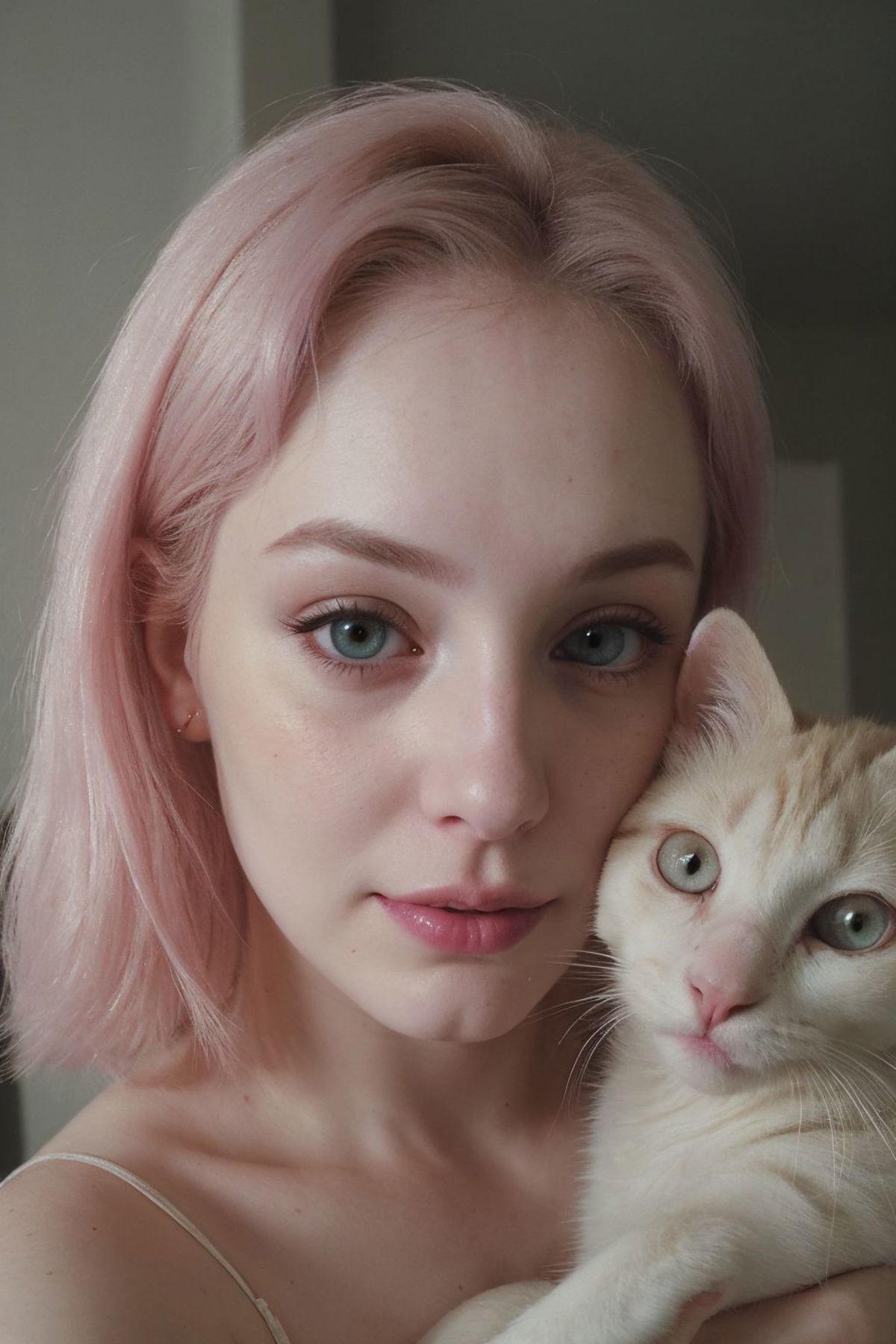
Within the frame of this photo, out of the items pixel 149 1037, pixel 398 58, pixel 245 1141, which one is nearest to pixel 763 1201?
pixel 245 1141

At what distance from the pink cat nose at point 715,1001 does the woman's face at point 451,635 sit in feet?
0.48

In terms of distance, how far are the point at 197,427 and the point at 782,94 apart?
4.03 feet

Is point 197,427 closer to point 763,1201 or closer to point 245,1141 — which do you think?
point 245,1141

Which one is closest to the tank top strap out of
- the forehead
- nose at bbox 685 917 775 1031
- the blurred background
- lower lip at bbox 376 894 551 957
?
lower lip at bbox 376 894 551 957

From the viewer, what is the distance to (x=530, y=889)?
97cm

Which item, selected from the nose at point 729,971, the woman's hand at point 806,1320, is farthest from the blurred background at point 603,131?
the woman's hand at point 806,1320

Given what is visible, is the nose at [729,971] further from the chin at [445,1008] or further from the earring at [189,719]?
the earring at [189,719]

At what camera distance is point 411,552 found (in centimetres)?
93

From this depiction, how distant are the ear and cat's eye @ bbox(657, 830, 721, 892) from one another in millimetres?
421

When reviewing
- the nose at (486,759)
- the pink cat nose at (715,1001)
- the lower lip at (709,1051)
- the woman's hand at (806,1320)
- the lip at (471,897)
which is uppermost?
the nose at (486,759)

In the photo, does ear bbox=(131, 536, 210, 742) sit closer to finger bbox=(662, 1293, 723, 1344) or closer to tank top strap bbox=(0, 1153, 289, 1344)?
tank top strap bbox=(0, 1153, 289, 1344)

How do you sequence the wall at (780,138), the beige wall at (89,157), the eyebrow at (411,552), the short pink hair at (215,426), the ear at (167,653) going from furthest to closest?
1. the wall at (780,138)
2. the beige wall at (89,157)
3. the ear at (167,653)
4. the short pink hair at (215,426)
5. the eyebrow at (411,552)

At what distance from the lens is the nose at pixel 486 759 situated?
0.91 meters

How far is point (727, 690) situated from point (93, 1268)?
2.08 feet
